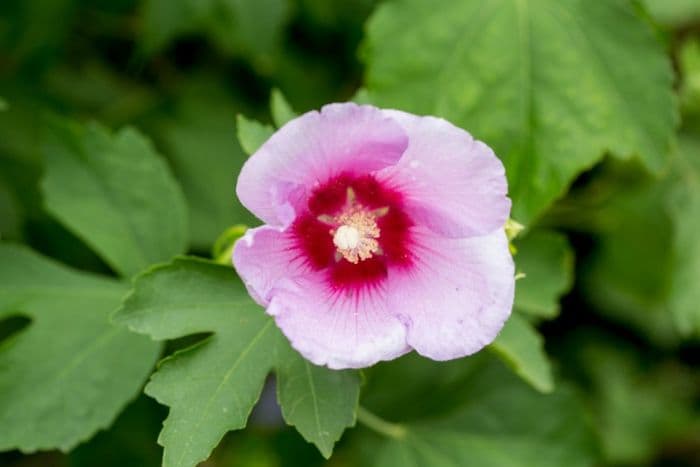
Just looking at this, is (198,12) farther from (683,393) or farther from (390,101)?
(683,393)

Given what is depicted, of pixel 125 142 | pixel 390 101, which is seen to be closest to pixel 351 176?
pixel 390 101

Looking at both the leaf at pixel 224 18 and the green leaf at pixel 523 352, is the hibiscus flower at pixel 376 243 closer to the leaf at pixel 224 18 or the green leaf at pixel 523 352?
the green leaf at pixel 523 352

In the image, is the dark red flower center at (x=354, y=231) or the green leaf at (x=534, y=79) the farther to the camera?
the green leaf at (x=534, y=79)

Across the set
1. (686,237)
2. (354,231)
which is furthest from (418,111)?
(686,237)

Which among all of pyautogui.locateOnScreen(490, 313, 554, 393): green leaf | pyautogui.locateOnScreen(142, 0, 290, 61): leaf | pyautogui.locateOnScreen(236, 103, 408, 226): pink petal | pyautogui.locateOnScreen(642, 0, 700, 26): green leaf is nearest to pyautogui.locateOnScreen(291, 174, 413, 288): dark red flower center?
pyautogui.locateOnScreen(236, 103, 408, 226): pink petal

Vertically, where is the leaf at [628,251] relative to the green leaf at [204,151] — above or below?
below

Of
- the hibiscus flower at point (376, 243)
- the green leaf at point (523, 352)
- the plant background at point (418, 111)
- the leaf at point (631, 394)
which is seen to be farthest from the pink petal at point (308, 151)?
the leaf at point (631, 394)

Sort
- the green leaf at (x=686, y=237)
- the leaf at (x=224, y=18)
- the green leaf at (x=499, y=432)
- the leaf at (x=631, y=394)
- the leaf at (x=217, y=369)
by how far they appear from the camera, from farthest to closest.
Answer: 1. the leaf at (x=631, y=394)
2. the green leaf at (x=686, y=237)
3. the leaf at (x=224, y=18)
4. the green leaf at (x=499, y=432)
5. the leaf at (x=217, y=369)

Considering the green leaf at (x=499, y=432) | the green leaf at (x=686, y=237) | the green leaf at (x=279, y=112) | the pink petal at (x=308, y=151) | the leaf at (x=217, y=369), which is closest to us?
the pink petal at (x=308, y=151)
